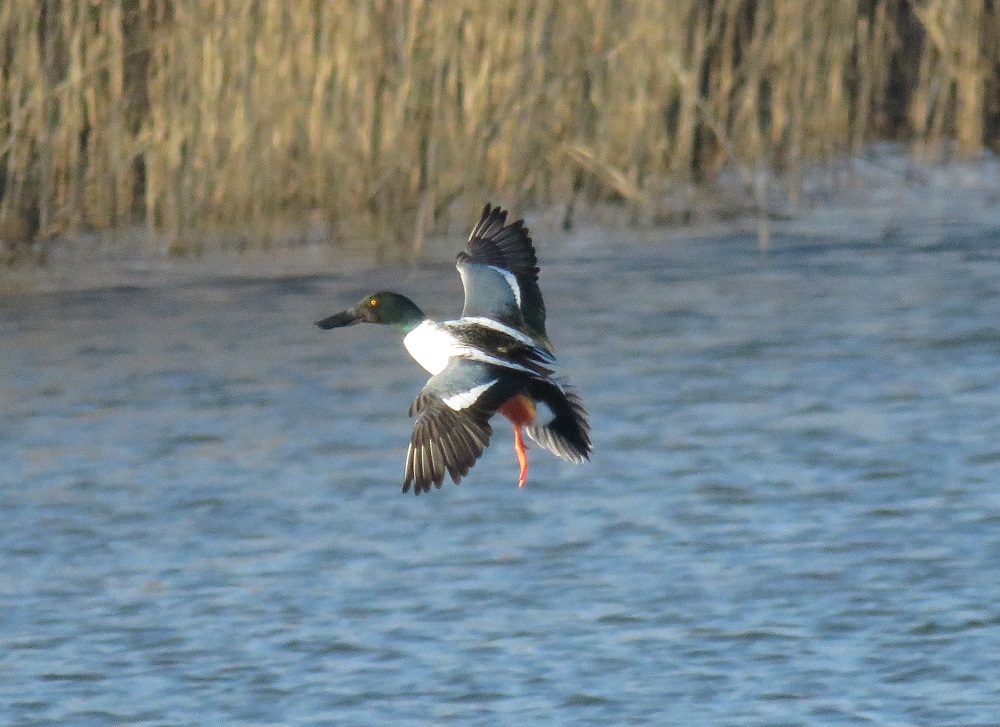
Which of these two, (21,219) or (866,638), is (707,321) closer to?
(21,219)

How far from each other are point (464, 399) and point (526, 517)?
1.92 m

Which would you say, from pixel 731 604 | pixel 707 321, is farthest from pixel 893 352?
pixel 731 604

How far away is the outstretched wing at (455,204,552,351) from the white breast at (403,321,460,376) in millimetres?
133

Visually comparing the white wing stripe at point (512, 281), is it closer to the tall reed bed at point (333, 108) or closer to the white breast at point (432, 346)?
the white breast at point (432, 346)

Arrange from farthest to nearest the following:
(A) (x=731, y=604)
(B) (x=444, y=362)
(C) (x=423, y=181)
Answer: (C) (x=423, y=181) < (A) (x=731, y=604) < (B) (x=444, y=362)

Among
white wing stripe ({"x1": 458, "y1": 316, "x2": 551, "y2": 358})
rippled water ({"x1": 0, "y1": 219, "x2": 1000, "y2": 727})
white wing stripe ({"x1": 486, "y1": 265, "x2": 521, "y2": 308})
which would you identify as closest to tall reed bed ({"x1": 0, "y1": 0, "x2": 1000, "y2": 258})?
rippled water ({"x1": 0, "y1": 219, "x2": 1000, "y2": 727})

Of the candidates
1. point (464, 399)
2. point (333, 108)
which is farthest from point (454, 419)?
point (333, 108)

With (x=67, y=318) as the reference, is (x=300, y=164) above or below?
above

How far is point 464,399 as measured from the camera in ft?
16.3

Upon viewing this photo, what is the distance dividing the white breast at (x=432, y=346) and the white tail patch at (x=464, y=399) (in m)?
0.27

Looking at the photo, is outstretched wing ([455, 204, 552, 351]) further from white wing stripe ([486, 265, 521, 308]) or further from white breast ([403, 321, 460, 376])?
white breast ([403, 321, 460, 376])

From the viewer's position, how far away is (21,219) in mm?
10242

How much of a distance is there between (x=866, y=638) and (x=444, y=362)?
4.50 feet

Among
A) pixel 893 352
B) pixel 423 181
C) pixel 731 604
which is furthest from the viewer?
pixel 423 181
